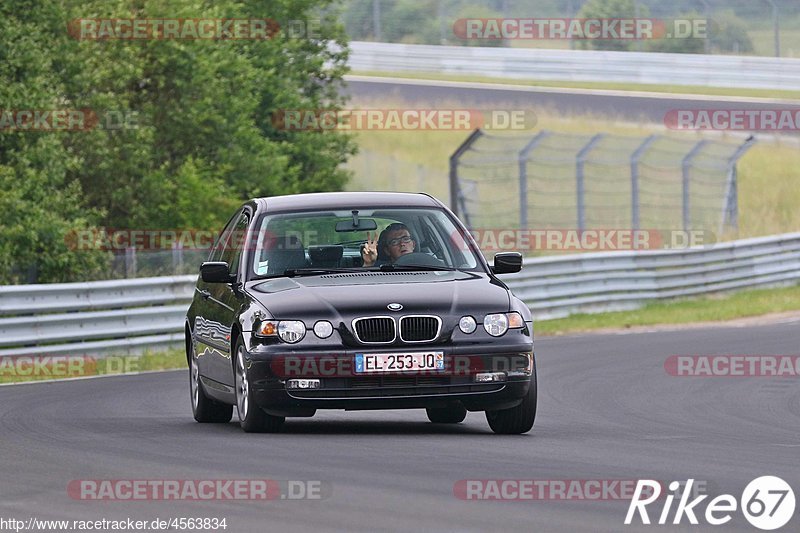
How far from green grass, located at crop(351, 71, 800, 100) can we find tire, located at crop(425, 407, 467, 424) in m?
35.4

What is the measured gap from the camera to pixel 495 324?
428 inches

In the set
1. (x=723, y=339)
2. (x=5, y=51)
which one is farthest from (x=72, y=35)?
(x=723, y=339)

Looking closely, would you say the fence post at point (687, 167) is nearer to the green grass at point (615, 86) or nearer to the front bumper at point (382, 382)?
the green grass at point (615, 86)

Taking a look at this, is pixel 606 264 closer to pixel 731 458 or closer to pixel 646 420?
pixel 646 420

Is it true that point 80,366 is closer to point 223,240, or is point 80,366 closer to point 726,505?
point 223,240

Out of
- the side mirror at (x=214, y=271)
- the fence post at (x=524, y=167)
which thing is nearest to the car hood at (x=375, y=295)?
the side mirror at (x=214, y=271)

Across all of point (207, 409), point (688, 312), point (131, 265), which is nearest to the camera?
point (207, 409)

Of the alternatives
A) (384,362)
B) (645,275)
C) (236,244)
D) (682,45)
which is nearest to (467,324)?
(384,362)

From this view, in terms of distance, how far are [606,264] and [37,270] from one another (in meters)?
8.43

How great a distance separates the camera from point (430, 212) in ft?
40.2

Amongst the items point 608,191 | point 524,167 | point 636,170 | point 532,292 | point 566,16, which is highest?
point 566,16

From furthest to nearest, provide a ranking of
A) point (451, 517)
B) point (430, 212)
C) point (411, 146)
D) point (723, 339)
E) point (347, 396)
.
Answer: point (411, 146)
point (723, 339)
point (430, 212)
point (347, 396)
point (451, 517)

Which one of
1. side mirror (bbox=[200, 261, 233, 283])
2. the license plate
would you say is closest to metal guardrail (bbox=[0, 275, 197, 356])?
side mirror (bbox=[200, 261, 233, 283])

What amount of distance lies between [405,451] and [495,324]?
1.25 m
